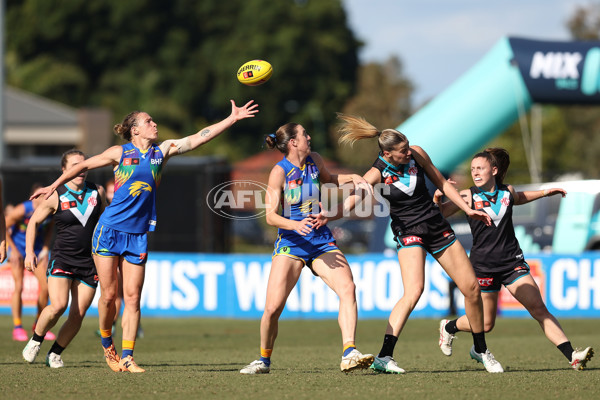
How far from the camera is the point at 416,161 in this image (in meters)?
7.73

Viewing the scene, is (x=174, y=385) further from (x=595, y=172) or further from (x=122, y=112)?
(x=122, y=112)

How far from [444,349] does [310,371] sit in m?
1.53

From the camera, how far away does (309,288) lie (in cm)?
1670

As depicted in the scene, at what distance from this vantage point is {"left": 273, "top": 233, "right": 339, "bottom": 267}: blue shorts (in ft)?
24.9

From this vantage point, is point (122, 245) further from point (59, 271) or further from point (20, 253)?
point (20, 253)

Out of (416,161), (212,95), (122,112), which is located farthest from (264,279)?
(212,95)

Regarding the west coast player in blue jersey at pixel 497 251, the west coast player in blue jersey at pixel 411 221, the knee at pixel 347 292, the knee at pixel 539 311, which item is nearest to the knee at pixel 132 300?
the knee at pixel 347 292

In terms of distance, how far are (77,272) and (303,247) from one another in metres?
2.51

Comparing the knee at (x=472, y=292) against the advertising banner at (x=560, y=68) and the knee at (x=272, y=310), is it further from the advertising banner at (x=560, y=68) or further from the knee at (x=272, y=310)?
the advertising banner at (x=560, y=68)

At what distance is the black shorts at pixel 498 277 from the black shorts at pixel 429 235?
25.0 inches

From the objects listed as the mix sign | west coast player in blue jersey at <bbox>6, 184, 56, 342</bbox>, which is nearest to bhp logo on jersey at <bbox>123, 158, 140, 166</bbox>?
west coast player in blue jersey at <bbox>6, 184, 56, 342</bbox>

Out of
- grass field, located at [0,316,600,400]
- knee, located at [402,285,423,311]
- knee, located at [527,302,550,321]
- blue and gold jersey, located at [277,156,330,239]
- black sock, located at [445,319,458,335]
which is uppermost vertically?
blue and gold jersey, located at [277,156,330,239]

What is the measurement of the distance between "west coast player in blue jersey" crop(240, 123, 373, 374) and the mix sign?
8686 mm

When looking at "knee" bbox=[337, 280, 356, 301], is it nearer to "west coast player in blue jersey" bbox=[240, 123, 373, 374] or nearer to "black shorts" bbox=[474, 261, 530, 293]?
"west coast player in blue jersey" bbox=[240, 123, 373, 374]
